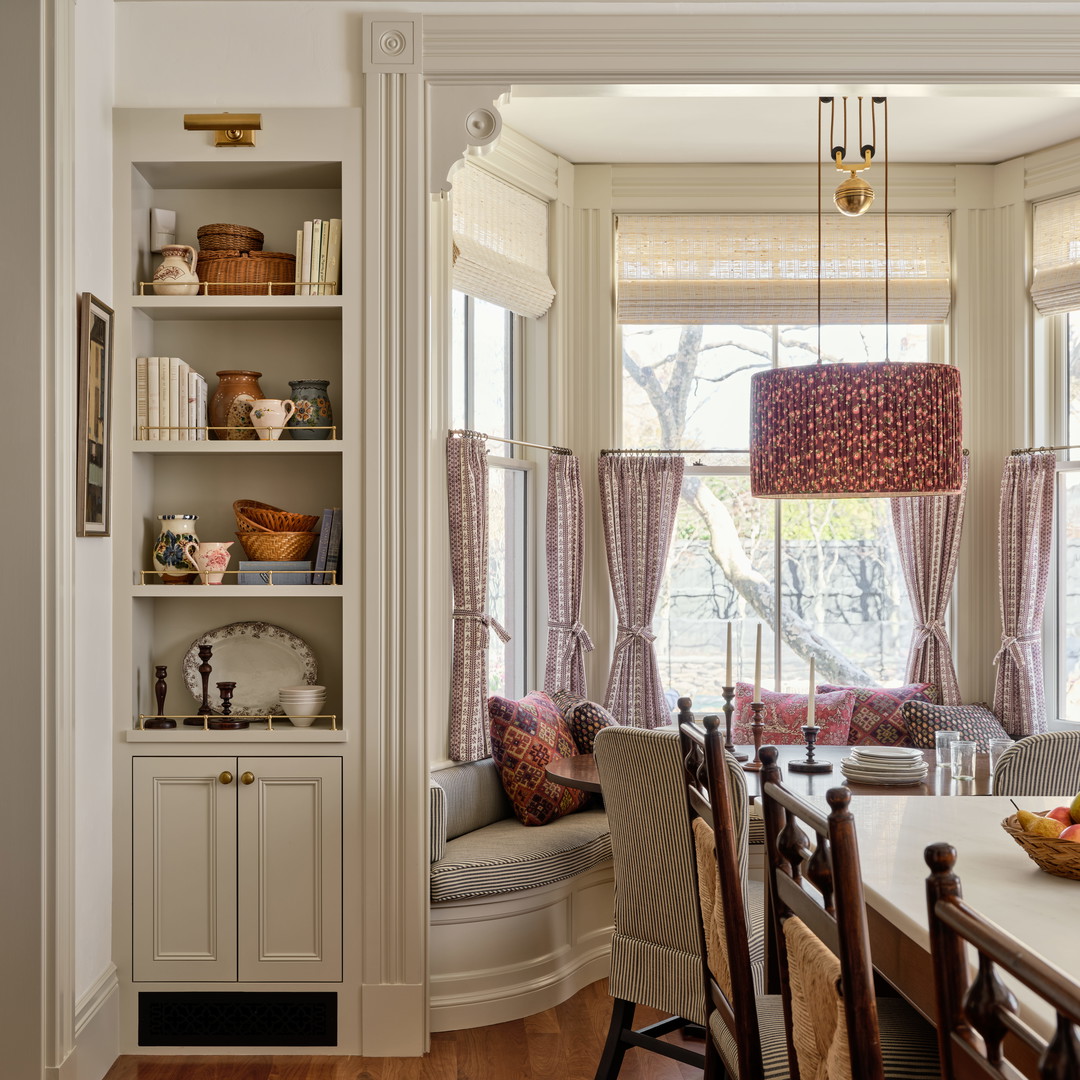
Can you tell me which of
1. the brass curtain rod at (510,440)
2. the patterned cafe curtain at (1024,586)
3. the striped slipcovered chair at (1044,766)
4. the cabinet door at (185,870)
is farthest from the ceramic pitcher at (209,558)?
the patterned cafe curtain at (1024,586)

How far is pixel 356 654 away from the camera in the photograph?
10.1 ft

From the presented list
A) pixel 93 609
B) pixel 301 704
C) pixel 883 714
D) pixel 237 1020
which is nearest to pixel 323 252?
pixel 93 609

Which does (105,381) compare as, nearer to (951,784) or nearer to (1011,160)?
(951,784)

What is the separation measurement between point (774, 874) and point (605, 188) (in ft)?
12.6

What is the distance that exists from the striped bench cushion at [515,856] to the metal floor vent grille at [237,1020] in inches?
18.1

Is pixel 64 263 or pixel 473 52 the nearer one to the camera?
pixel 64 263

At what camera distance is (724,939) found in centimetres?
175

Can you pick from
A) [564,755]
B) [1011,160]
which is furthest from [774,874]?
[1011,160]

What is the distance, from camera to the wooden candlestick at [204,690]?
314cm

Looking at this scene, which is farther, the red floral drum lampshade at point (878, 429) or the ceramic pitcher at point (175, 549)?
the ceramic pitcher at point (175, 549)

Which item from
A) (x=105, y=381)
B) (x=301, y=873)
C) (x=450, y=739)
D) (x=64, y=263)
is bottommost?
(x=301, y=873)

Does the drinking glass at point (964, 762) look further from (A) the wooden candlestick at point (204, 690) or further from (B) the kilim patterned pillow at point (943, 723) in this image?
(A) the wooden candlestick at point (204, 690)

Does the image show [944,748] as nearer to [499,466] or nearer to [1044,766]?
[1044,766]

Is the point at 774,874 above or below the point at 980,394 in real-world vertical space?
below
